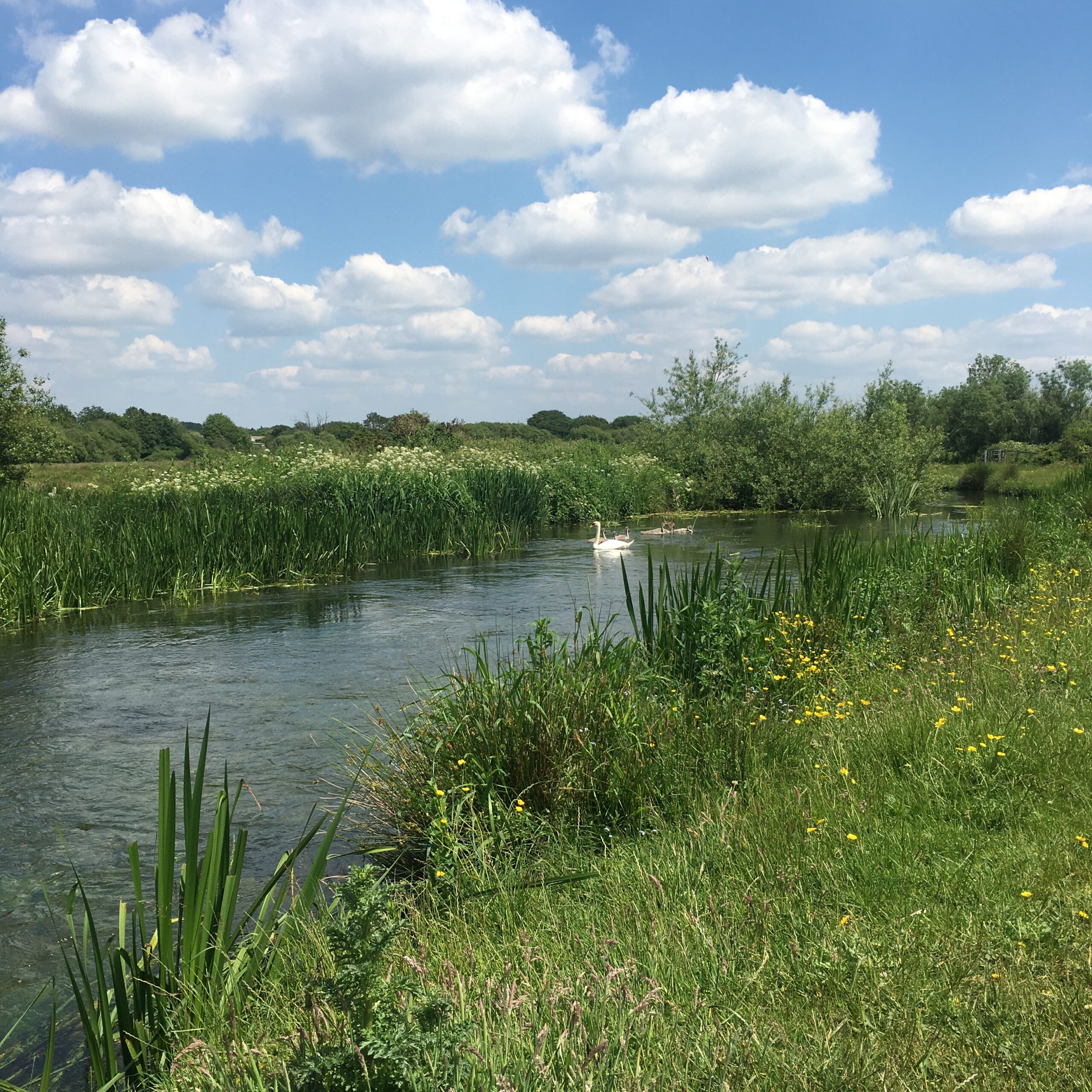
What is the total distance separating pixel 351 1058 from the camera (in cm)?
197

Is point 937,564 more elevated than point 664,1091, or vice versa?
point 937,564

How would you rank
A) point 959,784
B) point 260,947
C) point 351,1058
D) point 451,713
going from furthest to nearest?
point 451,713
point 959,784
point 260,947
point 351,1058

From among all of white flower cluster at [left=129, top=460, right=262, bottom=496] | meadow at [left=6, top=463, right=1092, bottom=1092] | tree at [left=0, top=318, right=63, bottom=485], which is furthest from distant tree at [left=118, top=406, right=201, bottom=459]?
meadow at [left=6, top=463, right=1092, bottom=1092]

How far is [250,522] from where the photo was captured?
48.4 feet

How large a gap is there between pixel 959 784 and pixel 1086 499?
12.7 metres

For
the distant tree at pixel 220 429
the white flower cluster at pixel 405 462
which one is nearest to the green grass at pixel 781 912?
the white flower cluster at pixel 405 462

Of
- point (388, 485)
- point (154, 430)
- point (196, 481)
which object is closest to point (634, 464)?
point (388, 485)

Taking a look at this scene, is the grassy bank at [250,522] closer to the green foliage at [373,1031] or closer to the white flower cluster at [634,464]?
the white flower cluster at [634,464]

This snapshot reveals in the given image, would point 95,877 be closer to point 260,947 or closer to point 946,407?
point 260,947

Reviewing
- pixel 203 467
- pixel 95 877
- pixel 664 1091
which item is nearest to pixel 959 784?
pixel 664 1091

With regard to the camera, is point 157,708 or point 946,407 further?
point 946,407

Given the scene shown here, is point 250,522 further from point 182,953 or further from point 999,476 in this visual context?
point 999,476

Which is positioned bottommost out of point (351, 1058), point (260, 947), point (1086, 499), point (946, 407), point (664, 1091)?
point (260, 947)

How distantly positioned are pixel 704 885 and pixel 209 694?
6295mm
